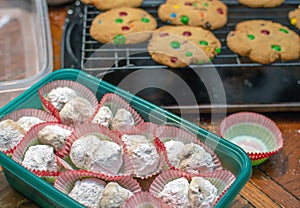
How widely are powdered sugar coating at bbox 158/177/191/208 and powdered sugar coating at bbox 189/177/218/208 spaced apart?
0.04 feet

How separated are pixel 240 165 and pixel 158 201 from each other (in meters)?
0.20

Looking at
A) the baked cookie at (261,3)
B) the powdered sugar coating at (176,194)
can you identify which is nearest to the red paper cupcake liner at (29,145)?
the powdered sugar coating at (176,194)

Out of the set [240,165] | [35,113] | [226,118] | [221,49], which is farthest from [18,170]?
[221,49]

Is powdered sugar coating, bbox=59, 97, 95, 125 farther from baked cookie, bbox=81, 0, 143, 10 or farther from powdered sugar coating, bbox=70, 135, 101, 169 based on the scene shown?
baked cookie, bbox=81, 0, 143, 10

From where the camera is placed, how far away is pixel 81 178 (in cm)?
95

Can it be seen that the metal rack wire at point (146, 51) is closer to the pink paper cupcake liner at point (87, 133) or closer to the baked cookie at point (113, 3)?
the baked cookie at point (113, 3)

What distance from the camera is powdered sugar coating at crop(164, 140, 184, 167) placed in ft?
3.30

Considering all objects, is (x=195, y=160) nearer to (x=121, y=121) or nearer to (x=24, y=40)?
(x=121, y=121)

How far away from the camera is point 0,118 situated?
1.06 m

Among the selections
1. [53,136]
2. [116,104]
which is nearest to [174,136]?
[116,104]

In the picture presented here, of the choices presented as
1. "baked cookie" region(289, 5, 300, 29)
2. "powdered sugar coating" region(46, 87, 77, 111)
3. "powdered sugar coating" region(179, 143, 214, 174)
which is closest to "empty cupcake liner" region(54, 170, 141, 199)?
"powdered sugar coating" region(179, 143, 214, 174)

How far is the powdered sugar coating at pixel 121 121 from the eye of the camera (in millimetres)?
1062

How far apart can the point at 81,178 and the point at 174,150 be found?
0.22m

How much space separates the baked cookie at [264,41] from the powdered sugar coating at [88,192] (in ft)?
2.40
